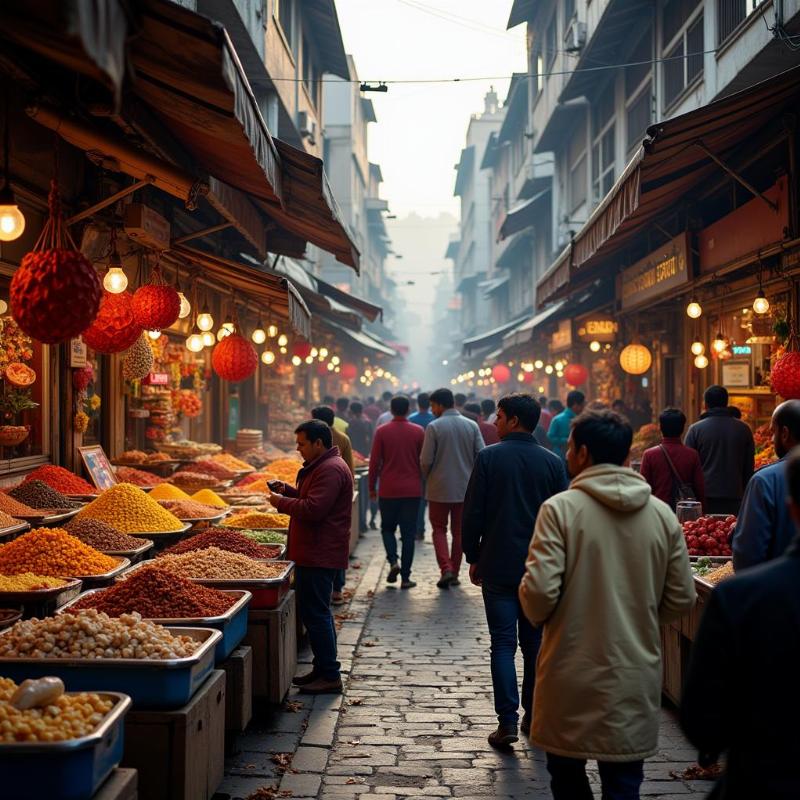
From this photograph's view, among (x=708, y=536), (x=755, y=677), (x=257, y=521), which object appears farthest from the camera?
(x=257, y=521)

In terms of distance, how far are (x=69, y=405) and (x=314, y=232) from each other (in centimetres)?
343

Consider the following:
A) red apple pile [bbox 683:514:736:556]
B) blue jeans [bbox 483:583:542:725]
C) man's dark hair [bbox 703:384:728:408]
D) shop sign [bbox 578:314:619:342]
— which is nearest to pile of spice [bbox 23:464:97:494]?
blue jeans [bbox 483:583:542:725]

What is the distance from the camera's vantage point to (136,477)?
10523mm

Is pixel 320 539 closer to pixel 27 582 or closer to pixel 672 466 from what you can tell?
pixel 27 582

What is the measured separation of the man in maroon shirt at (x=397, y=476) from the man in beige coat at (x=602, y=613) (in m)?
7.15

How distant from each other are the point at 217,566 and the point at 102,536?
1068mm

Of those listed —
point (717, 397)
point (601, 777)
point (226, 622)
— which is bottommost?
point (601, 777)

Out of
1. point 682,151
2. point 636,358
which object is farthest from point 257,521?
point 636,358

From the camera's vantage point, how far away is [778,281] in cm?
1070

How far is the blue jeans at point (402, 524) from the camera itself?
10.9 metres

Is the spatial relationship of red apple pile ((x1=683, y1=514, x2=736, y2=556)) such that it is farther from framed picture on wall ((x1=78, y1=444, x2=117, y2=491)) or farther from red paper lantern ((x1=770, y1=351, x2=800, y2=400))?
framed picture on wall ((x1=78, y1=444, x2=117, y2=491))

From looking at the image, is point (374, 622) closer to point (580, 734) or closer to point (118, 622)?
point (118, 622)

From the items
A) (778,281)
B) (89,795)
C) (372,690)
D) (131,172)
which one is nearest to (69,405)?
(131,172)

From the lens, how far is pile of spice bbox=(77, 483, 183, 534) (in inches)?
300
